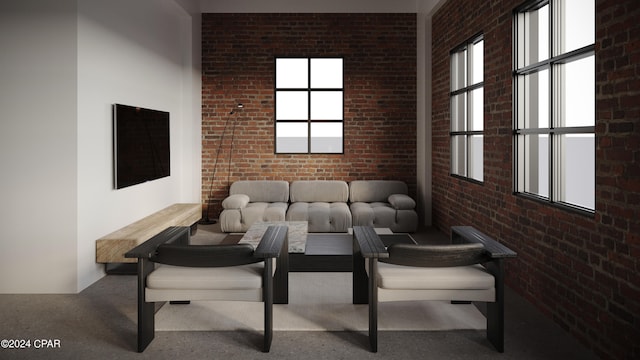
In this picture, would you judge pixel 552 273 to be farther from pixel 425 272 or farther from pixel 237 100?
pixel 237 100

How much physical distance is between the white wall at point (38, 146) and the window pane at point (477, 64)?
4374mm

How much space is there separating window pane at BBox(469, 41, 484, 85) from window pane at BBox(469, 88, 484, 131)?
141mm

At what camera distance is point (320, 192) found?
8.91 metres

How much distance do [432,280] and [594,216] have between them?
1139mm

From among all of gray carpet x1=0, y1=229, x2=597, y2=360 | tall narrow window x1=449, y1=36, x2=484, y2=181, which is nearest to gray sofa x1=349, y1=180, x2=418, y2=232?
tall narrow window x1=449, y1=36, x2=484, y2=181

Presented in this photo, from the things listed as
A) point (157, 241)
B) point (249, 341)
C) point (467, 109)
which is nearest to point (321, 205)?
point (467, 109)

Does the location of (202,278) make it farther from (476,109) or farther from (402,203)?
(402,203)

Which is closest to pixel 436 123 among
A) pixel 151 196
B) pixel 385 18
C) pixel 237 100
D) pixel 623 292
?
pixel 385 18

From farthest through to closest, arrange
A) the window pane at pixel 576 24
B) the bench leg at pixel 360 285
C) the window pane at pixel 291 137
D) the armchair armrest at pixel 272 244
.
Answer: the window pane at pixel 291 137
the bench leg at pixel 360 285
the window pane at pixel 576 24
the armchair armrest at pixel 272 244

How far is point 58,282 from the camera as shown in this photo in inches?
195

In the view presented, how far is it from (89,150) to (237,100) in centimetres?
430

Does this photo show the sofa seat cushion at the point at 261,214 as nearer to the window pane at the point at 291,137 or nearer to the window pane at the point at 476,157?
the window pane at the point at 291,137

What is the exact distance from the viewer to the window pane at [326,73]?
30.3 feet

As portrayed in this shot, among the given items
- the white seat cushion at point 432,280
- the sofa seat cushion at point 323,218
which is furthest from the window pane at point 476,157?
the white seat cushion at point 432,280
